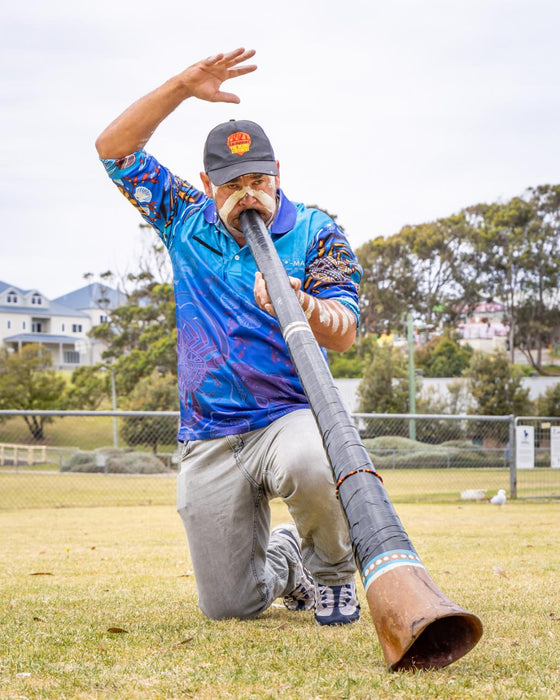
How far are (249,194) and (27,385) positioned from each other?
39.9 metres

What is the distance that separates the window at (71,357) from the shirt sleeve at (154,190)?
80.5 metres

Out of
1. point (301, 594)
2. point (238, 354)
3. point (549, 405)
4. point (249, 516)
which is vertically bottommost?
point (549, 405)

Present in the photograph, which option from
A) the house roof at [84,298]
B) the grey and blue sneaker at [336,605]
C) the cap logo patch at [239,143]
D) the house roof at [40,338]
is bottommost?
the grey and blue sneaker at [336,605]

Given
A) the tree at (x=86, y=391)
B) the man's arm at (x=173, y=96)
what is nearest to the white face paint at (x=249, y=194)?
the man's arm at (x=173, y=96)

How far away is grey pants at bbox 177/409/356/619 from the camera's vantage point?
3234 millimetres

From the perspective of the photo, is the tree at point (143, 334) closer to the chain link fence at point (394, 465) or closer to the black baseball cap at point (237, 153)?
the chain link fence at point (394, 465)

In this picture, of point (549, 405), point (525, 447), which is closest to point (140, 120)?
point (525, 447)

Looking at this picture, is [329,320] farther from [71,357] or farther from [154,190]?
[71,357]

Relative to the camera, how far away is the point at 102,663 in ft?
8.38

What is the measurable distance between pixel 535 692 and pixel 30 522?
8147mm

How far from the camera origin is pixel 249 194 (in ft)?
11.5

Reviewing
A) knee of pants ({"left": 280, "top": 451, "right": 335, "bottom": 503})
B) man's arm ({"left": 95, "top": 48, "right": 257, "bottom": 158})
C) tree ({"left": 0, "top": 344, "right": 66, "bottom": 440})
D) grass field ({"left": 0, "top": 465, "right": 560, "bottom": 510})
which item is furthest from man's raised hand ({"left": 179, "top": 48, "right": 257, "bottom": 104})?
tree ({"left": 0, "top": 344, "right": 66, "bottom": 440})

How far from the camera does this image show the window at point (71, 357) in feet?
270

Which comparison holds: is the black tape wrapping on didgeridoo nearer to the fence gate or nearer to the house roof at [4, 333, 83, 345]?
the fence gate
